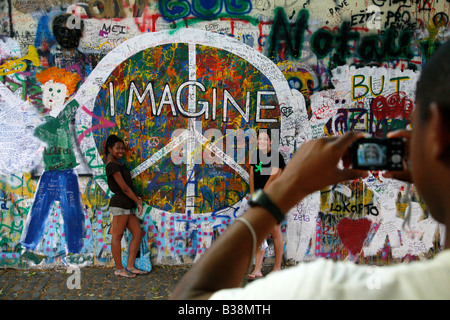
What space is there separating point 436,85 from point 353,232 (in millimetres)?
5474

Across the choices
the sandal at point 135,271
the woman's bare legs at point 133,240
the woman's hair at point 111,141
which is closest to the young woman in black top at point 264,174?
the sandal at point 135,271

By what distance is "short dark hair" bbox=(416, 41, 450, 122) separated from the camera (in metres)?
0.90

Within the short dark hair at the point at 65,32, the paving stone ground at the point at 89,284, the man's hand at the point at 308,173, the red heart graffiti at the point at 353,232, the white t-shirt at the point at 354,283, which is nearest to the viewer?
the white t-shirt at the point at 354,283

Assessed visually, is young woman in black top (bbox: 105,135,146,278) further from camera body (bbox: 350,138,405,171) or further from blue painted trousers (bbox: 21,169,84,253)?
camera body (bbox: 350,138,405,171)

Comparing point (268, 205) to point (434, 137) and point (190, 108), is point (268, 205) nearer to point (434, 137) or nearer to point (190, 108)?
point (434, 137)

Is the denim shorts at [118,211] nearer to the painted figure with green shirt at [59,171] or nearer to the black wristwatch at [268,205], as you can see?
the painted figure with green shirt at [59,171]

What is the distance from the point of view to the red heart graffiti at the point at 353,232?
603cm

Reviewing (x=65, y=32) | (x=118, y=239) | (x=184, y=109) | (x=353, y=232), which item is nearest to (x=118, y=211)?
(x=118, y=239)

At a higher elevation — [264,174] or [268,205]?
[268,205]

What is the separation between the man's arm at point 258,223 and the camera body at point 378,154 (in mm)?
110

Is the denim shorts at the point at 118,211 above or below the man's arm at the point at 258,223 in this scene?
below

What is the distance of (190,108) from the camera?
5883mm

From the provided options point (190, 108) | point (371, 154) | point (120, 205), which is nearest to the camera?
point (371, 154)

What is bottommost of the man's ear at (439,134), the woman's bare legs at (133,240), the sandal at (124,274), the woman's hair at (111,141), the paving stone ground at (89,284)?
the paving stone ground at (89,284)
